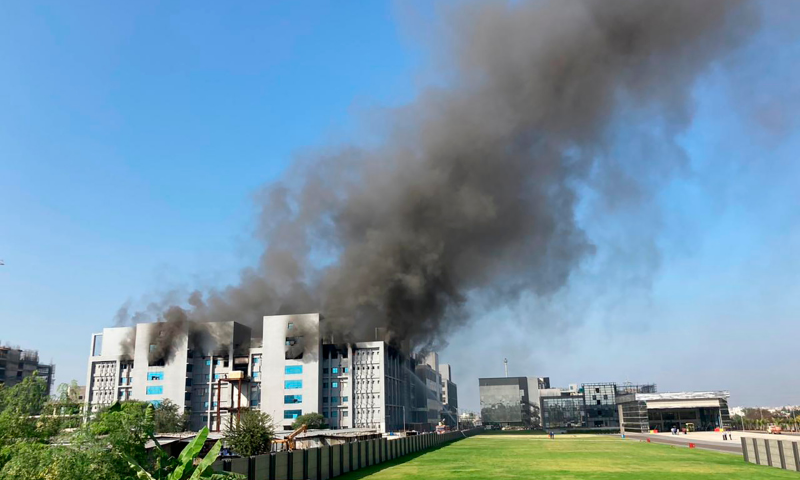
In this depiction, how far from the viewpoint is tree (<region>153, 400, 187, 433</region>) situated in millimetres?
105125

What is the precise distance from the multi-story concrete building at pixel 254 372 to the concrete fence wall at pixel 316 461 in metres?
66.7

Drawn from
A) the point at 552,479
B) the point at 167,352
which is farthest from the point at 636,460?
the point at 167,352

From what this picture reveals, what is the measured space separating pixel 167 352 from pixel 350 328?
40033 millimetres

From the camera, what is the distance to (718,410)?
110 m

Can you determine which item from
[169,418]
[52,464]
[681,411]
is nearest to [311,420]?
[169,418]

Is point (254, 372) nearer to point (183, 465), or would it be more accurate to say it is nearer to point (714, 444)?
point (714, 444)

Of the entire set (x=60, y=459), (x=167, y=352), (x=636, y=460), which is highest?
(x=167, y=352)

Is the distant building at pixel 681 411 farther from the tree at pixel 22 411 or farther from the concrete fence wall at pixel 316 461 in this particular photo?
the tree at pixel 22 411

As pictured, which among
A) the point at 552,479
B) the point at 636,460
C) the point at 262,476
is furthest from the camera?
the point at 636,460

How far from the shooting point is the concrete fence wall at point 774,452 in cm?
3353

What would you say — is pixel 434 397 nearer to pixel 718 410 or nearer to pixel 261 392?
pixel 261 392

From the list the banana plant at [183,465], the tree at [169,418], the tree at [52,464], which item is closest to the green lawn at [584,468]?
the banana plant at [183,465]

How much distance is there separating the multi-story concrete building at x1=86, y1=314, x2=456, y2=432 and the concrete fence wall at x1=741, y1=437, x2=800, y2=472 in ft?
276

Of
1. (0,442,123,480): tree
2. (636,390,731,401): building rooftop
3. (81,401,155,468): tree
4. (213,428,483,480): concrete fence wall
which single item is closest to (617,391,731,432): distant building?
(636,390,731,401): building rooftop
